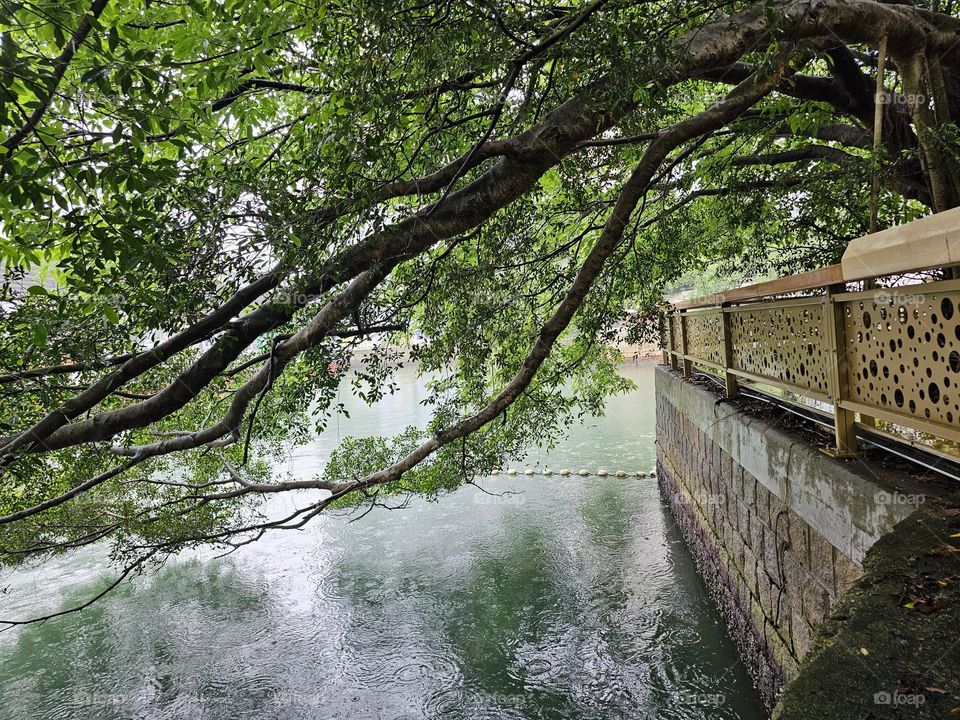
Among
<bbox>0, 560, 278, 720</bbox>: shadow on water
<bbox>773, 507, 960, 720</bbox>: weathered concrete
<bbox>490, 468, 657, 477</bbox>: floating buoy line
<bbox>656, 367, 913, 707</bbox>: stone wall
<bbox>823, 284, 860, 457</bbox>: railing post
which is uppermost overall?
<bbox>823, 284, 860, 457</bbox>: railing post

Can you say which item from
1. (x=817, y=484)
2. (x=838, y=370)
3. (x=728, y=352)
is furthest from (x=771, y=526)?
(x=728, y=352)

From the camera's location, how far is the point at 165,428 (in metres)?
6.12

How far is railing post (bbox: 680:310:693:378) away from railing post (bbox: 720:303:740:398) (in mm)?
1893

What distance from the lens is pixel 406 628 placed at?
21.4 ft

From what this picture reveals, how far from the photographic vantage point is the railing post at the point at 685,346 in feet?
23.7

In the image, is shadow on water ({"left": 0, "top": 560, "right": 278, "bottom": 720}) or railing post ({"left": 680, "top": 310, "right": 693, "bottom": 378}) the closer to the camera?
shadow on water ({"left": 0, "top": 560, "right": 278, "bottom": 720})

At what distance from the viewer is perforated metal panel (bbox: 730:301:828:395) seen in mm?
3359

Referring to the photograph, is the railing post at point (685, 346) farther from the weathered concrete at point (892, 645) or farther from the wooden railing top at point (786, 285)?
the weathered concrete at point (892, 645)

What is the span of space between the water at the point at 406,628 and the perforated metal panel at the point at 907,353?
307 centimetres

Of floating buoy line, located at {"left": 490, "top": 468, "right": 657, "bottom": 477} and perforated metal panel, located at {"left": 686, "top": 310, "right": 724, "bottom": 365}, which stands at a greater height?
perforated metal panel, located at {"left": 686, "top": 310, "right": 724, "bottom": 365}

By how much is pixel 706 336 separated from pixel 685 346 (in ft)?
4.09

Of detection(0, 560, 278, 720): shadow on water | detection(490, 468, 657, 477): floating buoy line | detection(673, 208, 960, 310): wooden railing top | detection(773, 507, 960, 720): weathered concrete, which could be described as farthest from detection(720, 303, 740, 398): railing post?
detection(490, 468, 657, 477): floating buoy line

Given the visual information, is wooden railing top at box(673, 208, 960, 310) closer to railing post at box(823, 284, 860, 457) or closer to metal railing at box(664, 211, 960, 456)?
metal railing at box(664, 211, 960, 456)

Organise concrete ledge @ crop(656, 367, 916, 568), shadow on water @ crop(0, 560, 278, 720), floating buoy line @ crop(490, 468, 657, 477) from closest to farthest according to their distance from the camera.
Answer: concrete ledge @ crop(656, 367, 916, 568), shadow on water @ crop(0, 560, 278, 720), floating buoy line @ crop(490, 468, 657, 477)
